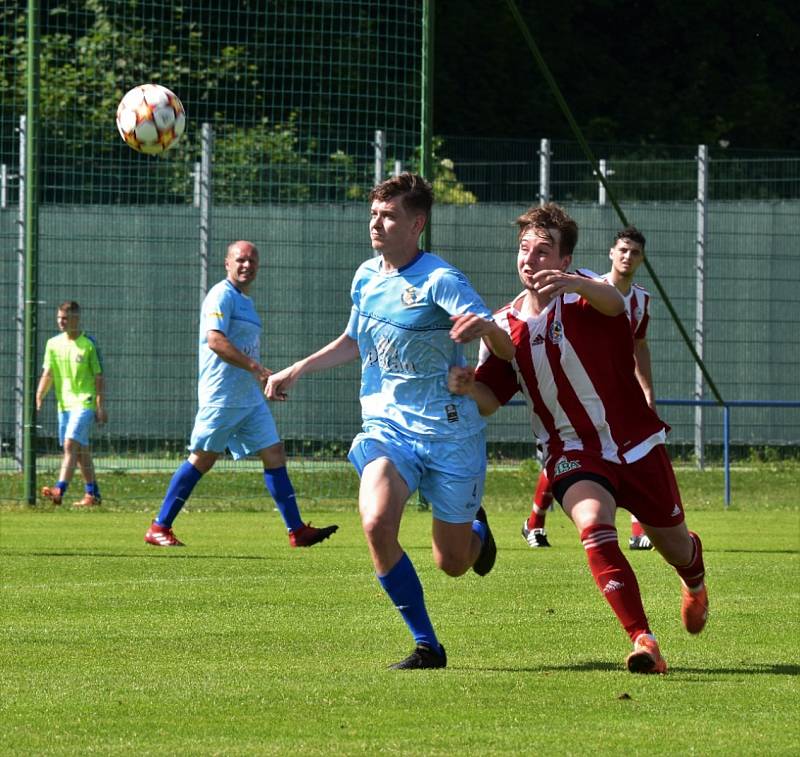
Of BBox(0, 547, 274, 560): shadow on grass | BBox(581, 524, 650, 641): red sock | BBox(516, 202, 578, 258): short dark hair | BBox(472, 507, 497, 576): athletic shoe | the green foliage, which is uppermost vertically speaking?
the green foliage

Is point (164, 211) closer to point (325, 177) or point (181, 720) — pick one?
point (325, 177)

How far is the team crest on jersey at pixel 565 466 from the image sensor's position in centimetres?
711

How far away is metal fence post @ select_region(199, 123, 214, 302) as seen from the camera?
18.1 m

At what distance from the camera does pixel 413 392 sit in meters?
7.30

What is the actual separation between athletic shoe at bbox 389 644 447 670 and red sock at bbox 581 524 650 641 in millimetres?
735

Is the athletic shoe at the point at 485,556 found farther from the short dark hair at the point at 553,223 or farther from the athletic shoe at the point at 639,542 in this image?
the athletic shoe at the point at 639,542

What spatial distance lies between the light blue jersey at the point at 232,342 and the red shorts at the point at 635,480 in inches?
225

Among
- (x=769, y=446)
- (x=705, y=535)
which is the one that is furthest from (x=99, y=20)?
(x=705, y=535)

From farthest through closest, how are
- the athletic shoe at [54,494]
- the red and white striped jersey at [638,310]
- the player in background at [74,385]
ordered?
the player in background at [74,385], the athletic shoe at [54,494], the red and white striped jersey at [638,310]

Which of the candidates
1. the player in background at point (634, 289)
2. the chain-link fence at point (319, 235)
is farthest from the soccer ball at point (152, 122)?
the chain-link fence at point (319, 235)

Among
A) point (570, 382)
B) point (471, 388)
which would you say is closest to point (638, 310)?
point (570, 382)

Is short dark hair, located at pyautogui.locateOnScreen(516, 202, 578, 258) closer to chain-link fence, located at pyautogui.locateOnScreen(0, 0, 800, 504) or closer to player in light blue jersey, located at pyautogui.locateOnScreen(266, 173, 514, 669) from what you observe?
player in light blue jersey, located at pyautogui.locateOnScreen(266, 173, 514, 669)

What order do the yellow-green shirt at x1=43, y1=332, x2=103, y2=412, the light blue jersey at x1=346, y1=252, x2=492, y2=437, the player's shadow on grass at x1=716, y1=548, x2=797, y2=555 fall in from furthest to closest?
the yellow-green shirt at x1=43, y1=332, x2=103, y2=412 → the player's shadow on grass at x1=716, y1=548, x2=797, y2=555 → the light blue jersey at x1=346, y1=252, x2=492, y2=437

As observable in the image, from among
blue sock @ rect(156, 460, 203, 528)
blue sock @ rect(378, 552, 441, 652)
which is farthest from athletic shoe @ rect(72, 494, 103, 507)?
blue sock @ rect(378, 552, 441, 652)
